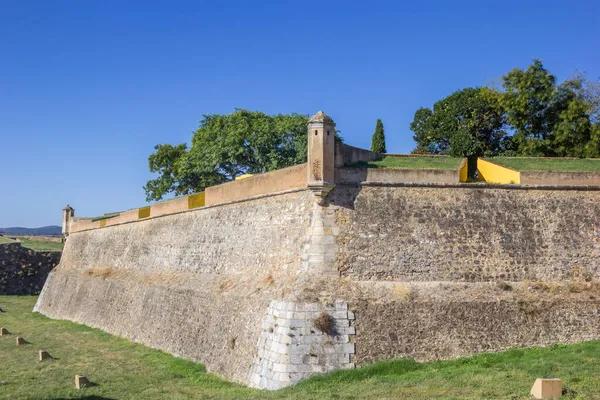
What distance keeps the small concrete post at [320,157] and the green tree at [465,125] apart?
1296cm

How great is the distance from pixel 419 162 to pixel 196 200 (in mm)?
7471

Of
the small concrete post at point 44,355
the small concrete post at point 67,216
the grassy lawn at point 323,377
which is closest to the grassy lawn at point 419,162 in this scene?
the grassy lawn at point 323,377

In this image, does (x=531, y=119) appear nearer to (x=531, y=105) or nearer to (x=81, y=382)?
(x=531, y=105)

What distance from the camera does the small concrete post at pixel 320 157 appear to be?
14289 millimetres

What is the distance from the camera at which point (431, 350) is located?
13422mm

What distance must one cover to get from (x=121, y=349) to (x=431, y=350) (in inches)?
433

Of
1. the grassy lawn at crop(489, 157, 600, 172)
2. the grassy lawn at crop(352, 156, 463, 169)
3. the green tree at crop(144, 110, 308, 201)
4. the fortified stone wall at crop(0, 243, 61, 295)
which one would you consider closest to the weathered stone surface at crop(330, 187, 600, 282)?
the grassy lawn at crop(352, 156, 463, 169)

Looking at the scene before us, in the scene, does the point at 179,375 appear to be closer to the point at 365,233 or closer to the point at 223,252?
the point at 223,252

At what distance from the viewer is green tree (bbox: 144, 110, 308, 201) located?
37000mm

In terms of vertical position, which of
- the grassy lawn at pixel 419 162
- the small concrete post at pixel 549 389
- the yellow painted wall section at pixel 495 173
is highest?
the grassy lawn at pixel 419 162

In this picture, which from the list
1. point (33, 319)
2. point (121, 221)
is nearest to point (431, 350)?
point (121, 221)

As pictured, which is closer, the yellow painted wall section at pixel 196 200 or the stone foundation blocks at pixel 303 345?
the stone foundation blocks at pixel 303 345

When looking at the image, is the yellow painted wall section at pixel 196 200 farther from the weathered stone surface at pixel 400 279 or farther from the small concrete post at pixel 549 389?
the small concrete post at pixel 549 389

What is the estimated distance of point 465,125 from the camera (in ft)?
99.3
